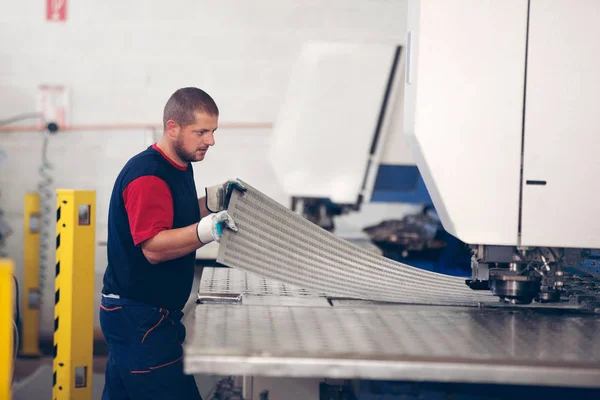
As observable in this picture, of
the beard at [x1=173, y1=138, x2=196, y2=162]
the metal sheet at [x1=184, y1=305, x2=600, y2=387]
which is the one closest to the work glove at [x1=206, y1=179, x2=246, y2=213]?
the beard at [x1=173, y1=138, x2=196, y2=162]

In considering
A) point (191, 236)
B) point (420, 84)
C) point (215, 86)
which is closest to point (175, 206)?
point (191, 236)

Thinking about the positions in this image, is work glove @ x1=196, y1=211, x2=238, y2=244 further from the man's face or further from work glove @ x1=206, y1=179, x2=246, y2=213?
the man's face

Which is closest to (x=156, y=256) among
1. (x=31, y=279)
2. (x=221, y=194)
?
(x=221, y=194)

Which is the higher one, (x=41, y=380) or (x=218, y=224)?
(x=218, y=224)

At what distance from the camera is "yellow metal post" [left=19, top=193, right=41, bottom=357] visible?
4805mm

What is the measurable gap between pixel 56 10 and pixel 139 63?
681 mm

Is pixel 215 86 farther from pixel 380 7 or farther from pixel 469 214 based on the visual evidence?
pixel 469 214

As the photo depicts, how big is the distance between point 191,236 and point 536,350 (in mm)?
926

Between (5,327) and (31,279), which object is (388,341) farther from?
(31,279)

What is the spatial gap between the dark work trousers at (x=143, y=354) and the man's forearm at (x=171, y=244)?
203 millimetres

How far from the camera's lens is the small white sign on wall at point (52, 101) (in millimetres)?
5023

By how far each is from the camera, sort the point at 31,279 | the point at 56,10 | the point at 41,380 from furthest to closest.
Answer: the point at 56,10, the point at 31,279, the point at 41,380

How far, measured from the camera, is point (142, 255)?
2.08m

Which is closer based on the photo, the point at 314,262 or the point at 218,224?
the point at 218,224
